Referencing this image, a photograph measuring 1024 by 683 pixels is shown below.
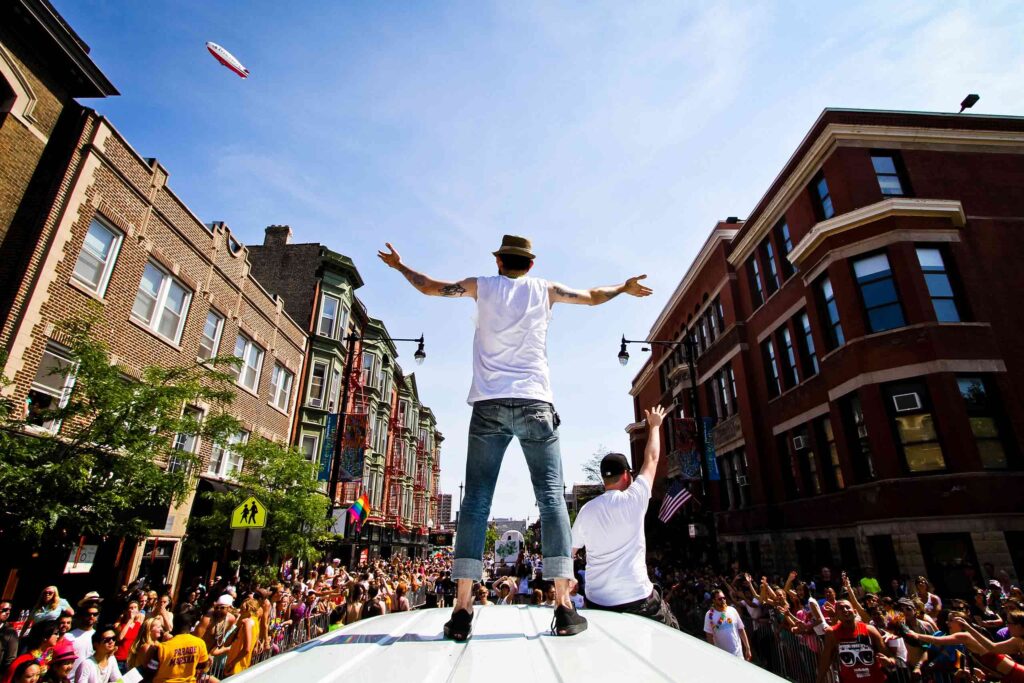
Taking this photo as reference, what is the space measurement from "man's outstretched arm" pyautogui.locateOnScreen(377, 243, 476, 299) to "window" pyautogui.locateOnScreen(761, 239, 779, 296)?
2310 centimetres

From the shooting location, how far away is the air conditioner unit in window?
15.7m

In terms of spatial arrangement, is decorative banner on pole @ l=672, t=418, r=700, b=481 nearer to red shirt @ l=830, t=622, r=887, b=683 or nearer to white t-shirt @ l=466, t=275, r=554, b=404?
red shirt @ l=830, t=622, r=887, b=683

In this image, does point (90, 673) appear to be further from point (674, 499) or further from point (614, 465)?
point (674, 499)

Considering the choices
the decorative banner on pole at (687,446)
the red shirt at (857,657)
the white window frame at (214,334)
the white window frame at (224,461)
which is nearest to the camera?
the red shirt at (857,657)

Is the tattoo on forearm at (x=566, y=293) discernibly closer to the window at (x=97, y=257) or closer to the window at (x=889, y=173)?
the window at (x=97, y=257)

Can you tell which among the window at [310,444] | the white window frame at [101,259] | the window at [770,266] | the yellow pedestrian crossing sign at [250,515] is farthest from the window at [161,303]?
the window at [770,266]

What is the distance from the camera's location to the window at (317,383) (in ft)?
86.7

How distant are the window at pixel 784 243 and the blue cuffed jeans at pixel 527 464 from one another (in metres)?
22.5

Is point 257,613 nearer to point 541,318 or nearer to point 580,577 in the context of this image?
point 580,577

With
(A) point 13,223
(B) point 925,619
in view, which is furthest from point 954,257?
(A) point 13,223

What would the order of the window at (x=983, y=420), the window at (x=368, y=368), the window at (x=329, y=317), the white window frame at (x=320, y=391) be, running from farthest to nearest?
the window at (x=368, y=368)
the window at (x=329, y=317)
the white window frame at (x=320, y=391)
the window at (x=983, y=420)

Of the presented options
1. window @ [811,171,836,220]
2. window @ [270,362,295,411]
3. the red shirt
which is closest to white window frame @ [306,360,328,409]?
window @ [270,362,295,411]

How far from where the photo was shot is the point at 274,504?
14883 millimetres

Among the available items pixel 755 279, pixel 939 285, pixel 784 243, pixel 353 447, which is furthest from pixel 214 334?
A: pixel 939 285
